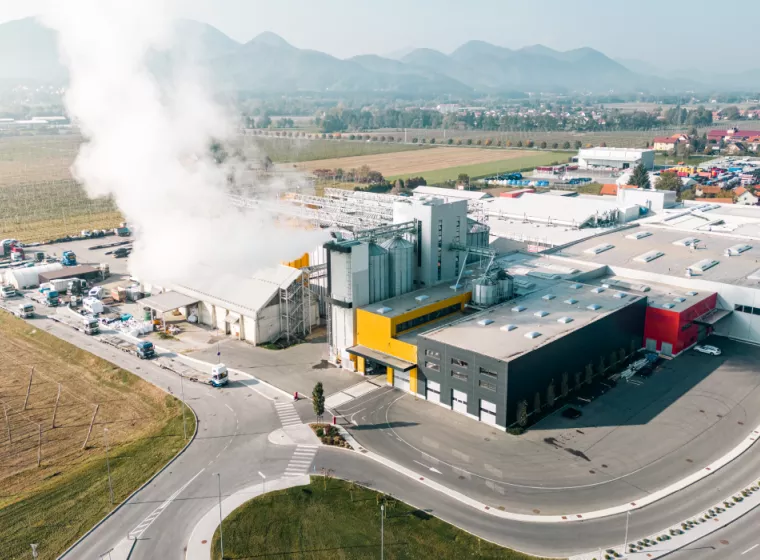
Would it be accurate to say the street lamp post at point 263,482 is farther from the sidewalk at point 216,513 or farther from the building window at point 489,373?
the building window at point 489,373

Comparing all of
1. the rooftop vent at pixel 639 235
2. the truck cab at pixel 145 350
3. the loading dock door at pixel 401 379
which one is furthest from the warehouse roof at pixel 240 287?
the rooftop vent at pixel 639 235

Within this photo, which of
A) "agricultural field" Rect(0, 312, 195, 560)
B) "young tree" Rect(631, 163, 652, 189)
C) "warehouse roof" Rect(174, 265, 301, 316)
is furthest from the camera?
"young tree" Rect(631, 163, 652, 189)

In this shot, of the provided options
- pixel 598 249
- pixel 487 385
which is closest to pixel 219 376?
pixel 487 385

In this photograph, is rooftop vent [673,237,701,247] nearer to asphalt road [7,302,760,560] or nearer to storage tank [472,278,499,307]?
storage tank [472,278,499,307]

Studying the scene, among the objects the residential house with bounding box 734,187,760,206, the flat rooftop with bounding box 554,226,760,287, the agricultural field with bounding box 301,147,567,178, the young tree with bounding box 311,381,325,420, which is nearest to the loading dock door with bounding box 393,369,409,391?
the young tree with bounding box 311,381,325,420

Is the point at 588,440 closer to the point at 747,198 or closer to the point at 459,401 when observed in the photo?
the point at 459,401

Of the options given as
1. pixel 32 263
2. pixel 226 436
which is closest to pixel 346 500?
pixel 226 436

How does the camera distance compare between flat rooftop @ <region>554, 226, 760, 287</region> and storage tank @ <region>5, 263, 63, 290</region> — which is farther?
storage tank @ <region>5, 263, 63, 290</region>
